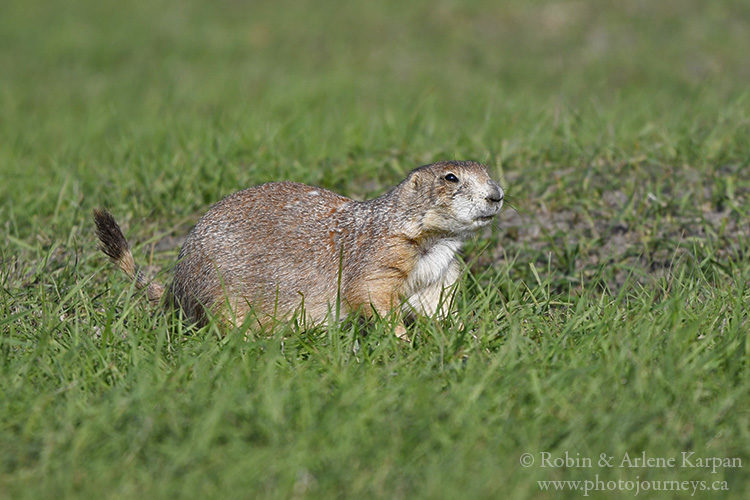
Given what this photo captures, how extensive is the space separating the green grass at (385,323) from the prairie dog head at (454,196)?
0.35 m

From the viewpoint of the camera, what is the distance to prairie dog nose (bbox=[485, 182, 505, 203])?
4.00 m

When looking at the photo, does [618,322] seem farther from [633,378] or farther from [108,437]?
[108,437]

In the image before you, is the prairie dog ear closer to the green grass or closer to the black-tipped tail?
the green grass

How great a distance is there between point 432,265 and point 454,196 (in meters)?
0.35

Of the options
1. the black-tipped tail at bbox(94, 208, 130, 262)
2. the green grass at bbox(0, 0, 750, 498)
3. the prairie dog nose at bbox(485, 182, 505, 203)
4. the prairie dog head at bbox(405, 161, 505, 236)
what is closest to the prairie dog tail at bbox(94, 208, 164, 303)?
the black-tipped tail at bbox(94, 208, 130, 262)

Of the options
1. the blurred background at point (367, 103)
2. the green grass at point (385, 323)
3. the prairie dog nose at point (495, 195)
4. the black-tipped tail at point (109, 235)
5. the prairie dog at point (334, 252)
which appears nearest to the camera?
the green grass at point (385, 323)

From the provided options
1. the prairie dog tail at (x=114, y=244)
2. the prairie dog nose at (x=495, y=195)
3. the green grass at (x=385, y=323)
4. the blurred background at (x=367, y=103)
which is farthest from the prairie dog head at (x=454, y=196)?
the prairie dog tail at (x=114, y=244)

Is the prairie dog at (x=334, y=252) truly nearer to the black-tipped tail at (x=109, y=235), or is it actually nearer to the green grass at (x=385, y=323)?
the black-tipped tail at (x=109, y=235)

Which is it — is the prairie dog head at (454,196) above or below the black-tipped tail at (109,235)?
above

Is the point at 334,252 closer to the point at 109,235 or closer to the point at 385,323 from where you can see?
the point at 385,323

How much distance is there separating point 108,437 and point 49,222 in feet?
9.17

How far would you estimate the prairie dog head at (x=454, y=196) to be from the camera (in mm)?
4020

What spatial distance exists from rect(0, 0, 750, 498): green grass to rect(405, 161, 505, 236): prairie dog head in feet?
1.14

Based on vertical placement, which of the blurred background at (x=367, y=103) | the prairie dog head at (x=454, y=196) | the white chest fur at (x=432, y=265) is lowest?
the blurred background at (x=367, y=103)
